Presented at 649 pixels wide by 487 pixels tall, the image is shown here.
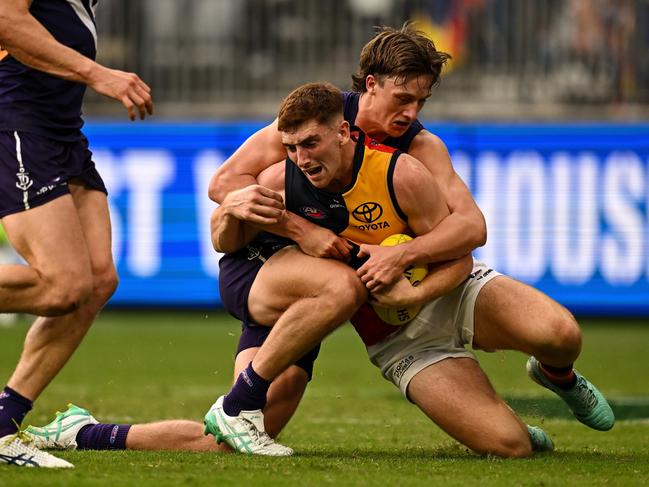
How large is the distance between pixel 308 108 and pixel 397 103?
0.57 metres

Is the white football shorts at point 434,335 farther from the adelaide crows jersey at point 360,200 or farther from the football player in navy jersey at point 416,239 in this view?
the adelaide crows jersey at point 360,200

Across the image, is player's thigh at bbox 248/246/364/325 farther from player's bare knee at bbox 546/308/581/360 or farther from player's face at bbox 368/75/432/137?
player's bare knee at bbox 546/308/581/360

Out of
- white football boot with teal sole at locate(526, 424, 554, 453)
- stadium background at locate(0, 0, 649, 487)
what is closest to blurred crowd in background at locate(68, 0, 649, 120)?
stadium background at locate(0, 0, 649, 487)

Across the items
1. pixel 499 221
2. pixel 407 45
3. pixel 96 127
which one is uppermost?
pixel 407 45

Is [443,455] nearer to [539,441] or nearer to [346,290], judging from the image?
[539,441]


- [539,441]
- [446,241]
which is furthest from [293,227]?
[539,441]

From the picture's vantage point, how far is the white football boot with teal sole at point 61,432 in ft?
18.4

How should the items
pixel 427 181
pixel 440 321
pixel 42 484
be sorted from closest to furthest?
1. pixel 42 484
2. pixel 427 181
3. pixel 440 321

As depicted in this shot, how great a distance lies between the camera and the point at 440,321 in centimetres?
581

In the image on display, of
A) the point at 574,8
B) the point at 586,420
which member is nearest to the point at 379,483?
the point at 586,420

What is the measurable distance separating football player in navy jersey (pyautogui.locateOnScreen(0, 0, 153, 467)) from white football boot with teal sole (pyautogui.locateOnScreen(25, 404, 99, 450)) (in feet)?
0.85

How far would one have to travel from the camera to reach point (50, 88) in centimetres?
553

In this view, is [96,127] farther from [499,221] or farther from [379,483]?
[379,483]

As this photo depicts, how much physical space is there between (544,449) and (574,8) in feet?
27.8
